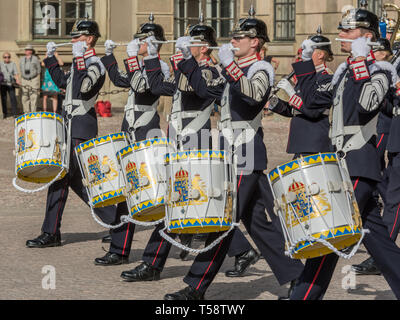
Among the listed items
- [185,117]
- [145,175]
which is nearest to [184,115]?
[185,117]

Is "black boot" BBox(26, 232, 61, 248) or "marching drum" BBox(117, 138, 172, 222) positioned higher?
"marching drum" BBox(117, 138, 172, 222)

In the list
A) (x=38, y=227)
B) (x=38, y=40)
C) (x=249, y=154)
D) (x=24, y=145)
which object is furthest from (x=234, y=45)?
(x=38, y=40)

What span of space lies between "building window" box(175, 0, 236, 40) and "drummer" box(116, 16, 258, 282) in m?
17.1

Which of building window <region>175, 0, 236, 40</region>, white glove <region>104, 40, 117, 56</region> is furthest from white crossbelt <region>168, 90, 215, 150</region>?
building window <region>175, 0, 236, 40</region>

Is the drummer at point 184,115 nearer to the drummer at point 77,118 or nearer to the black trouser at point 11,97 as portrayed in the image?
the drummer at point 77,118

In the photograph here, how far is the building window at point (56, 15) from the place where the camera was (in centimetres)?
2344

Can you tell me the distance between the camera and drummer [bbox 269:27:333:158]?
636 centimetres

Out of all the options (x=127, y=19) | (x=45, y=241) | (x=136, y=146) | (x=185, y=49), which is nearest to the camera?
(x=185, y=49)

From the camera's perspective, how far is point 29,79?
68.2 feet

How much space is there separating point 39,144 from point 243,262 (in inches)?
68.9

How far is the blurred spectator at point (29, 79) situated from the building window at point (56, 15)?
8.75ft

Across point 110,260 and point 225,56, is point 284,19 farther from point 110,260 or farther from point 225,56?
point 225,56

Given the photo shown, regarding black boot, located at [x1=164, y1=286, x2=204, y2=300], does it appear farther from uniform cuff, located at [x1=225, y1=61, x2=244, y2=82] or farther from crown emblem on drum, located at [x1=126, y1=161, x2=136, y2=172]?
uniform cuff, located at [x1=225, y1=61, x2=244, y2=82]
